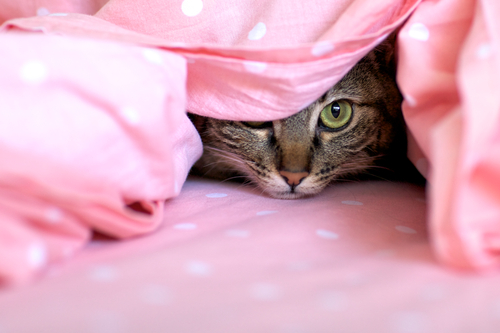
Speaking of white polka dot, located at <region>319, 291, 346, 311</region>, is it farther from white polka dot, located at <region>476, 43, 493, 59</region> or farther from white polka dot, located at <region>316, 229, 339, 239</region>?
white polka dot, located at <region>476, 43, 493, 59</region>

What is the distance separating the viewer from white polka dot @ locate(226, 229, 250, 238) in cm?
62

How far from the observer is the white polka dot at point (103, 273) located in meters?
0.48

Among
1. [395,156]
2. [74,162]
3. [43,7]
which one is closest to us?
[74,162]

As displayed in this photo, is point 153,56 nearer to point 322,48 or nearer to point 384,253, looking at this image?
point 322,48

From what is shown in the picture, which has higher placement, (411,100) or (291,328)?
(411,100)

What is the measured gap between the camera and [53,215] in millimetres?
506

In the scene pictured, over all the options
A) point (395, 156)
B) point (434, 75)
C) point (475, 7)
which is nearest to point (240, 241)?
point (434, 75)

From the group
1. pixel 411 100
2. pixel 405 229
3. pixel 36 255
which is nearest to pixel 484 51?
pixel 411 100

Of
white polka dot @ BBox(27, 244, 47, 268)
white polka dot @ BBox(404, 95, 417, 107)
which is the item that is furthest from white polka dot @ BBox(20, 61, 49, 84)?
white polka dot @ BBox(404, 95, 417, 107)

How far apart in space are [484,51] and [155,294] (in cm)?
55

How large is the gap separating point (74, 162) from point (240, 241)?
266 millimetres

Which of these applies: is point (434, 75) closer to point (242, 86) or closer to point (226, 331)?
point (242, 86)

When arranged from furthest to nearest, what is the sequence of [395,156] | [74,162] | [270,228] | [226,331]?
[395,156], [270,228], [74,162], [226,331]

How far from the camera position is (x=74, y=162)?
0.50 meters
